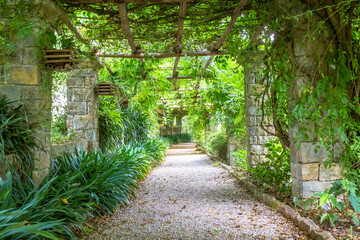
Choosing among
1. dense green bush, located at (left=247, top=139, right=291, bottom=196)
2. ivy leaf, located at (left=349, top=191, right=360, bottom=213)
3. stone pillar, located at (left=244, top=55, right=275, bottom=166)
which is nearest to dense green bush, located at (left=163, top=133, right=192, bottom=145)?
stone pillar, located at (left=244, top=55, right=275, bottom=166)

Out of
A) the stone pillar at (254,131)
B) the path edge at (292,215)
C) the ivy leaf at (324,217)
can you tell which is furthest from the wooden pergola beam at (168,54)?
the ivy leaf at (324,217)

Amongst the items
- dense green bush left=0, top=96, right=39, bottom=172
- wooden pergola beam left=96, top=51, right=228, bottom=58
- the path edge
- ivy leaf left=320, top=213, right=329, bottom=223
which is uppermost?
wooden pergola beam left=96, top=51, right=228, bottom=58

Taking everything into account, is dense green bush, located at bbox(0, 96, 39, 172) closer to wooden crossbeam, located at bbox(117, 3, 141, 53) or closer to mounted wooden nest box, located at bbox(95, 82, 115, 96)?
wooden crossbeam, located at bbox(117, 3, 141, 53)

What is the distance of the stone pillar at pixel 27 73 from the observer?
2.93 metres

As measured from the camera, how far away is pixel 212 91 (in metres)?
7.28

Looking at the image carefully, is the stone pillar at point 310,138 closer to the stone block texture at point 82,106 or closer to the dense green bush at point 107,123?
the stone block texture at point 82,106

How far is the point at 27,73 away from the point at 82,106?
234cm

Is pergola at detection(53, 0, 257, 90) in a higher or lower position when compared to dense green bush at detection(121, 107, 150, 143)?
higher

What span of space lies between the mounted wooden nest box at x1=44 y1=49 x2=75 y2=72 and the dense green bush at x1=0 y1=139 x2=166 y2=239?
105cm

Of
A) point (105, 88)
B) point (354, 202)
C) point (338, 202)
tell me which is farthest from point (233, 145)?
point (354, 202)

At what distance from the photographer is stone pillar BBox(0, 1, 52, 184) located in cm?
293

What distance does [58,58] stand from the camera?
310 centimetres

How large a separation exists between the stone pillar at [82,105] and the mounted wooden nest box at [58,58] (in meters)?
2.12

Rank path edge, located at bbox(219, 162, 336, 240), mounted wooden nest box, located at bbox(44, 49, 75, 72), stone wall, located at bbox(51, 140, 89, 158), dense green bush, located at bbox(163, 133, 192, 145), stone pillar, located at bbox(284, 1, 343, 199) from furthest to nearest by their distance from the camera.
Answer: dense green bush, located at bbox(163, 133, 192, 145) → stone wall, located at bbox(51, 140, 89, 158) → stone pillar, located at bbox(284, 1, 343, 199) → mounted wooden nest box, located at bbox(44, 49, 75, 72) → path edge, located at bbox(219, 162, 336, 240)
